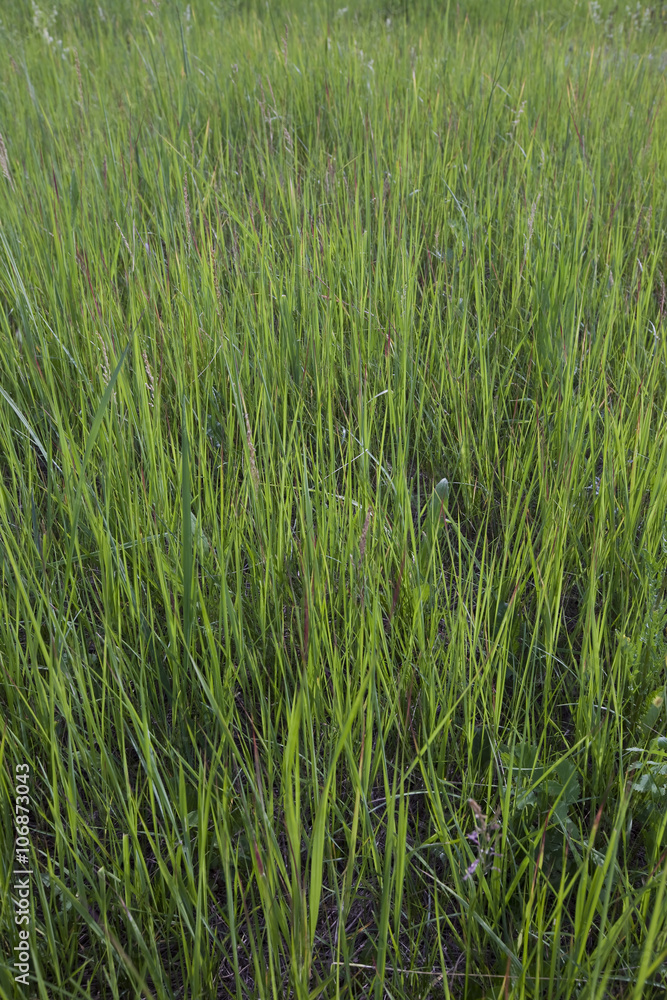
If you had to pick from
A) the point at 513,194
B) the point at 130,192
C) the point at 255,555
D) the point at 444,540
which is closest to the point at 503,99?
the point at 513,194

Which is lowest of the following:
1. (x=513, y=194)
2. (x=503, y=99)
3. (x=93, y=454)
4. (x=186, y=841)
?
(x=186, y=841)

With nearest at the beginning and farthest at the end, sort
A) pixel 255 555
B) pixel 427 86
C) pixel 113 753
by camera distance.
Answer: pixel 113 753 → pixel 255 555 → pixel 427 86

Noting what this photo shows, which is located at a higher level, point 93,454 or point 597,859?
point 93,454

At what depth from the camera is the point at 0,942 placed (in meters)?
0.69

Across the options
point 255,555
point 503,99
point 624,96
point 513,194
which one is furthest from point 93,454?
point 624,96

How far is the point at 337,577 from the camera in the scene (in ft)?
3.38

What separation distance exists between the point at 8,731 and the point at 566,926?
71cm

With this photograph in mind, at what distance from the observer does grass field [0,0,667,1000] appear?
2.30 feet

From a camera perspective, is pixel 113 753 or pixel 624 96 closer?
pixel 113 753

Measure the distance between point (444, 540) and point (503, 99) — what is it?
2153mm

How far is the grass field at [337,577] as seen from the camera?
2.30ft

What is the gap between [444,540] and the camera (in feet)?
3.92

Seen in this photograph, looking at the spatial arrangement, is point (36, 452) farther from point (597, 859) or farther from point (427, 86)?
point (427, 86)

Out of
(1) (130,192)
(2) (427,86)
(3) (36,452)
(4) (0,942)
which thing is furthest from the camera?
(2) (427,86)
